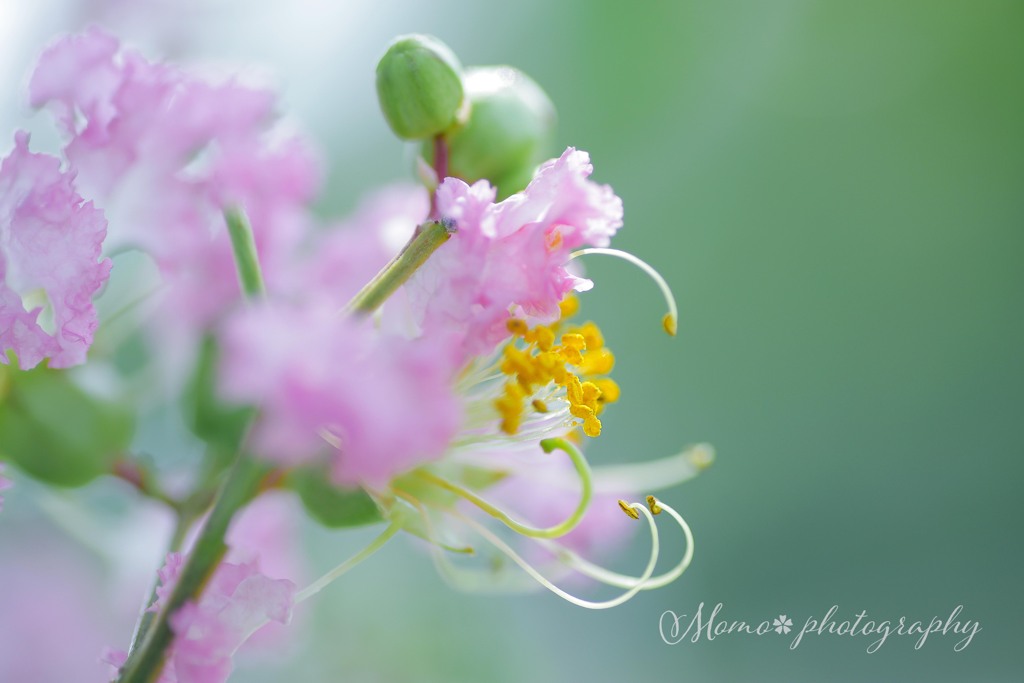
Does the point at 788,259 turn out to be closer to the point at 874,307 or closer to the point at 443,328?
the point at 874,307

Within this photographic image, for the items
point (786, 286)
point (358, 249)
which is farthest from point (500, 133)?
point (786, 286)

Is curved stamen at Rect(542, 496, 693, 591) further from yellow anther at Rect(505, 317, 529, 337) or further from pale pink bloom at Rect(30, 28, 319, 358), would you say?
pale pink bloom at Rect(30, 28, 319, 358)

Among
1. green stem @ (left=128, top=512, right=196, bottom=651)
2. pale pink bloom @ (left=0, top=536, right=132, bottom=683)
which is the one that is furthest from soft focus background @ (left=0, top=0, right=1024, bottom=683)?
green stem @ (left=128, top=512, right=196, bottom=651)

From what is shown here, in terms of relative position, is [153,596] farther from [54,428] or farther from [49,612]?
[49,612]

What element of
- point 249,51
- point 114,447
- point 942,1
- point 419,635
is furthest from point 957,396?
point 114,447

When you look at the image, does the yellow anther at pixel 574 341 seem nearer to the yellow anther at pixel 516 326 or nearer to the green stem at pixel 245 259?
the yellow anther at pixel 516 326

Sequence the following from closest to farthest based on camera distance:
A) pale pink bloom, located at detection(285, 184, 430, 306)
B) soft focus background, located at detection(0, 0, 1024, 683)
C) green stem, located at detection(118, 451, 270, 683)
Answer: green stem, located at detection(118, 451, 270, 683) → pale pink bloom, located at detection(285, 184, 430, 306) → soft focus background, located at detection(0, 0, 1024, 683)
